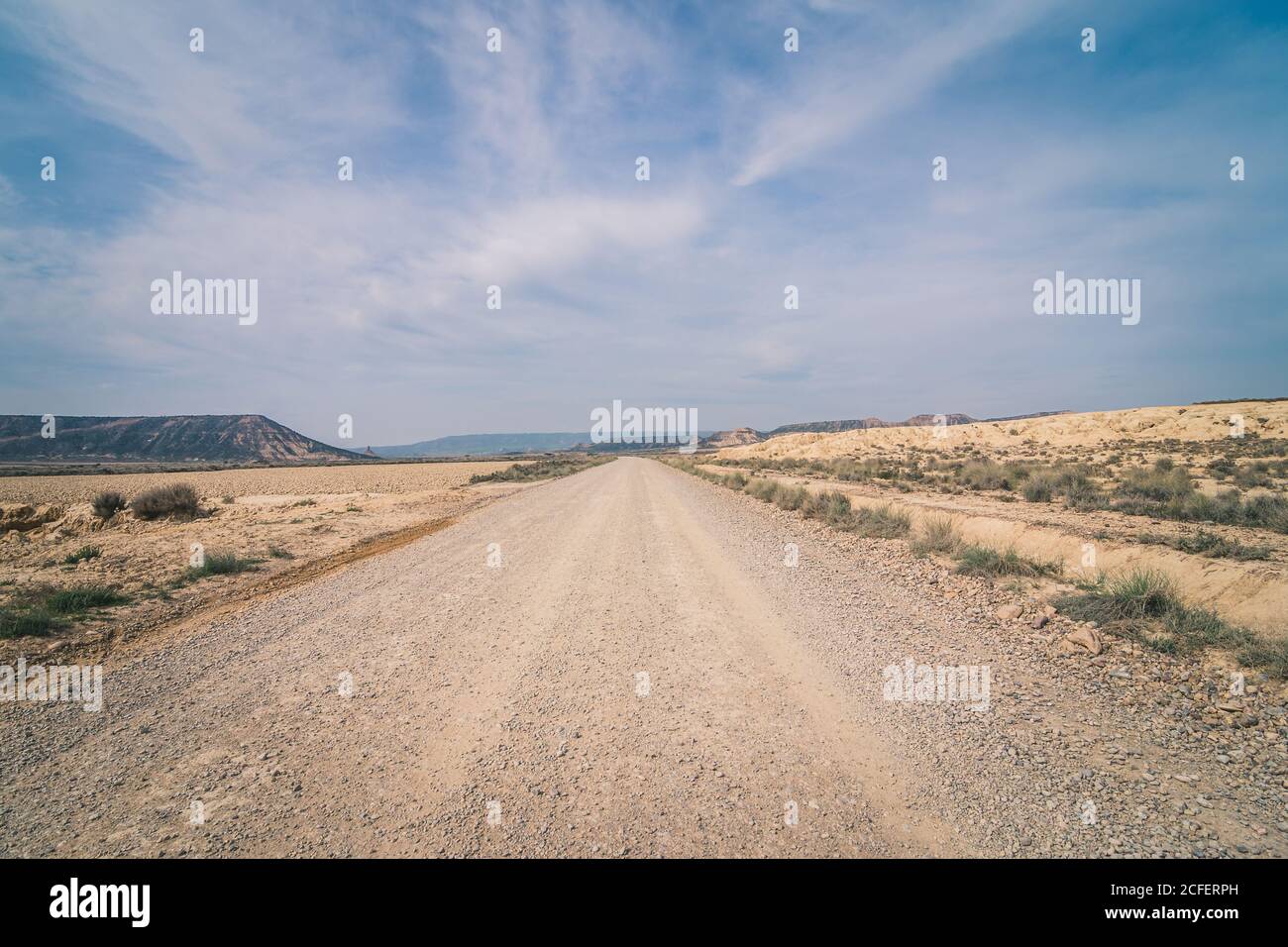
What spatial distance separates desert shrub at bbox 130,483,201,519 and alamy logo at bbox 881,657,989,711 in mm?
24408

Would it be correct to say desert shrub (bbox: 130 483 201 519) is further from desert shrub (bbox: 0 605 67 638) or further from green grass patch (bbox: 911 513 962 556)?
green grass patch (bbox: 911 513 962 556)

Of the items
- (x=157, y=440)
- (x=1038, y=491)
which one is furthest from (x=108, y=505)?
(x=157, y=440)

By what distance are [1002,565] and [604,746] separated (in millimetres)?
7566

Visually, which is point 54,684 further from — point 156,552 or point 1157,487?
point 1157,487

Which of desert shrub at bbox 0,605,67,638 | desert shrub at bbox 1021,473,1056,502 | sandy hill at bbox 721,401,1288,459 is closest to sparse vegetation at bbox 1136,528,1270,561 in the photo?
desert shrub at bbox 1021,473,1056,502

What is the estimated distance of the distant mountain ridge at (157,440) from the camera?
466 ft

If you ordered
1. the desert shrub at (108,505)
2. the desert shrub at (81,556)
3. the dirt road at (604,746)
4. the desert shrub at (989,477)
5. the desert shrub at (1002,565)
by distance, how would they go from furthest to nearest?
the desert shrub at (989,477)
the desert shrub at (108,505)
the desert shrub at (81,556)
the desert shrub at (1002,565)
the dirt road at (604,746)

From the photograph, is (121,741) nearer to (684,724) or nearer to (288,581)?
(684,724)

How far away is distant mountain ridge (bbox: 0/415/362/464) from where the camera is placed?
466 ft

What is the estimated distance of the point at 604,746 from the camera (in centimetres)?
381

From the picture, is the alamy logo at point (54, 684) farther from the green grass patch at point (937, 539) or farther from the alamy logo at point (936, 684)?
the green grass patch at point (937, 539)

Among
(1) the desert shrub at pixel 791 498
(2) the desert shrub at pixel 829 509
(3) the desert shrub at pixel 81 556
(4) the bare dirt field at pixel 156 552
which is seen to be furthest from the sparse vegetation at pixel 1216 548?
(3) the desert shrub at pixel 81 556
